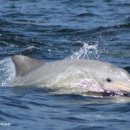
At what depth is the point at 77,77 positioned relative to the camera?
14.6m

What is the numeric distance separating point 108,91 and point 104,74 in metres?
0.39

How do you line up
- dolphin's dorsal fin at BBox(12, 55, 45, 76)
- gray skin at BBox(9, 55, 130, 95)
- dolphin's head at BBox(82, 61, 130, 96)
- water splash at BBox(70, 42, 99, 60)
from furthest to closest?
water splash at BBox(70, 42, 99, 60)
dolphin's dorsal fin at BBox(12, 55, 45, 76)
gray skin at BBox(9, 55, 130, 95)
dolphin's head at BBox(82, 61, 130, 96)

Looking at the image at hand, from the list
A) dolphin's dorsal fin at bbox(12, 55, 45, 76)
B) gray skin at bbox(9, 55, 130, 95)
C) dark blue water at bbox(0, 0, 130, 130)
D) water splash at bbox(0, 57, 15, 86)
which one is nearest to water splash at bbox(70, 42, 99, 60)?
dark blue water at bbox(0, 0, 130, 130)

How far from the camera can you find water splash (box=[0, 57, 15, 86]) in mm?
15728

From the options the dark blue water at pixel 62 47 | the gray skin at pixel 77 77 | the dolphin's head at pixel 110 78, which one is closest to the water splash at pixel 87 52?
the dark blue water at pixel 62 47

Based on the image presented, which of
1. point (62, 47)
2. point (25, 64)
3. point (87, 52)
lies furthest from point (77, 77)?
point (62, 47)

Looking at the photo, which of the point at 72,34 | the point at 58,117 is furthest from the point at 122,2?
the point at 58,117

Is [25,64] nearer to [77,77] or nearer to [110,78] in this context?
[77,77]

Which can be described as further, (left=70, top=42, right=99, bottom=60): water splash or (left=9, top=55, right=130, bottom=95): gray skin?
(left=70, top=42, right=99, bottom=60): water splash

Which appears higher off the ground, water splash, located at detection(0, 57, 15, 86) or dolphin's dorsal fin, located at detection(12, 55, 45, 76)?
dolphin's dorsal fin, located at detection(12, 55, 45, 76)

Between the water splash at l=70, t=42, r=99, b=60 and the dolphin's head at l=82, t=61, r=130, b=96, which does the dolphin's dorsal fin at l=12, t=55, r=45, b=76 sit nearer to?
the dolphin's head at l=82, t=61, r=130, b=96

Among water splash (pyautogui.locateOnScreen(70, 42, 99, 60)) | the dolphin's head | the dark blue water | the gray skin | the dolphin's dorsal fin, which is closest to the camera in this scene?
the dark blue water

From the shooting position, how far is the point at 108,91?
1428 centimetres

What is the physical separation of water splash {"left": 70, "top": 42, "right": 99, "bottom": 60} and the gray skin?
12.0 feet
